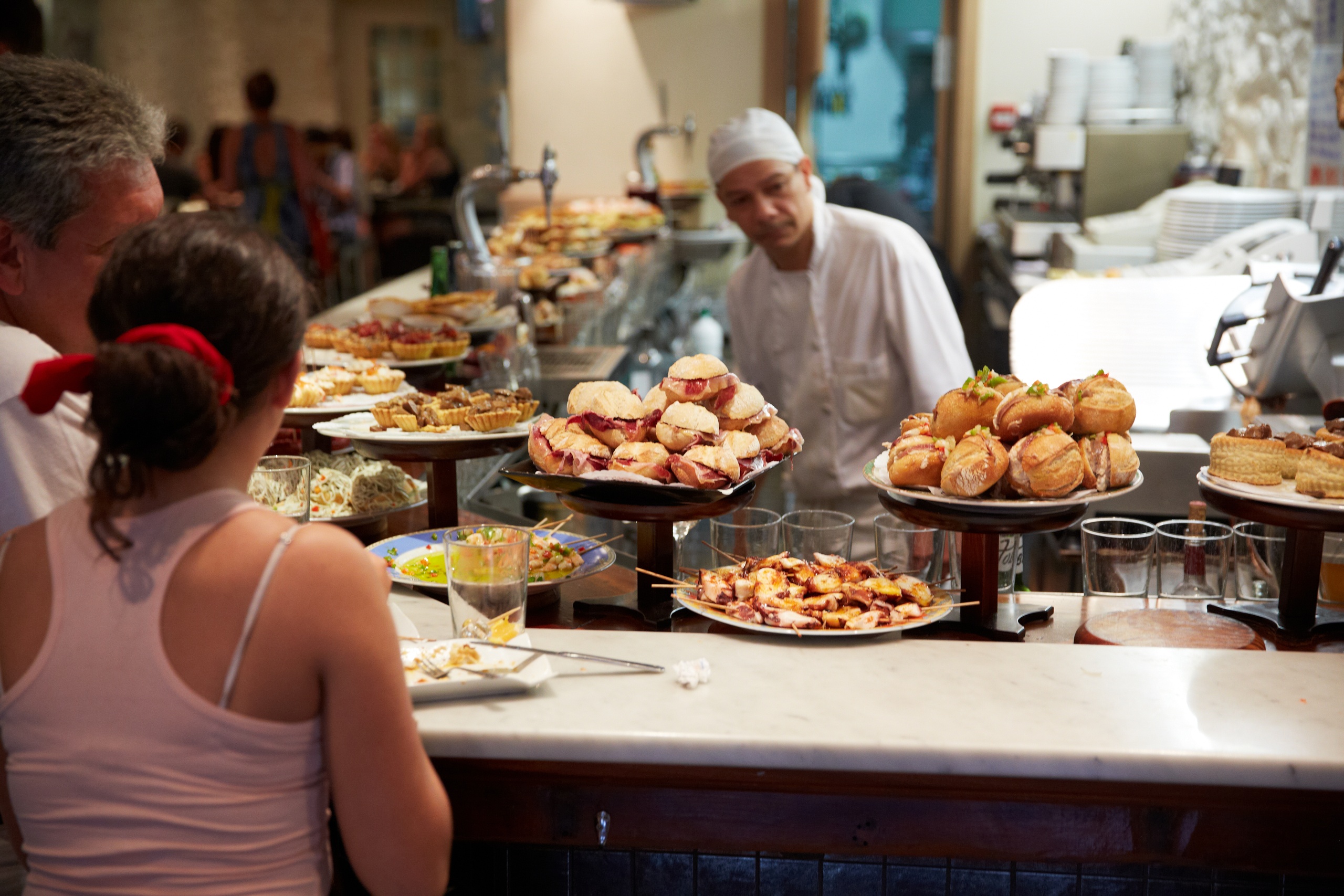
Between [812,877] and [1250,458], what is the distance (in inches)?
32.4

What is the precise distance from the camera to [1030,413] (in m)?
1.63

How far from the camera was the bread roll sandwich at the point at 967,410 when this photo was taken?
66.7 inches

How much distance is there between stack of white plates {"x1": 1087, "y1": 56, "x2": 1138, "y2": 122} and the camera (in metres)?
5.75

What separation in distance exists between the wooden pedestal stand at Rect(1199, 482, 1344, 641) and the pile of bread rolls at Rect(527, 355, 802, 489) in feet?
2.05

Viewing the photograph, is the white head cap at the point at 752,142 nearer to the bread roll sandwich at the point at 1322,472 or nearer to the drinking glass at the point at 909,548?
the drinking glass at the point at 909,548

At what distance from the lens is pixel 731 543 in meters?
1.82

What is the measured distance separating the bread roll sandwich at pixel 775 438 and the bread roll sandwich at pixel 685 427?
0.32ft

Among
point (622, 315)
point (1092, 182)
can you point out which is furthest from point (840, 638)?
point (1092, 182)

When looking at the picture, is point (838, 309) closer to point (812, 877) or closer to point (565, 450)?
point (565, 450)

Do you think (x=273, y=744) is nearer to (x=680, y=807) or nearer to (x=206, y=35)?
(x=680, y=807)

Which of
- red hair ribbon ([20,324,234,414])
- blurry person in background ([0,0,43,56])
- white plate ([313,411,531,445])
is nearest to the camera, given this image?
red hair ribbon ([20,324,234,414])

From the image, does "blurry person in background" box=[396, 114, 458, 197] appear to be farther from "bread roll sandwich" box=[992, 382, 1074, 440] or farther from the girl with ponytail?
the girl with ponytail

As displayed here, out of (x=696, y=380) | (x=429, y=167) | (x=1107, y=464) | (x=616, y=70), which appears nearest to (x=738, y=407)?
(x=696, y=380)

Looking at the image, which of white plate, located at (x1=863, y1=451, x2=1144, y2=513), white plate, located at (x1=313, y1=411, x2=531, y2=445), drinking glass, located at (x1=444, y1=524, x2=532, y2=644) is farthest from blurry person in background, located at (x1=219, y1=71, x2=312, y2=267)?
white plate, located at (x1=863, y1=451, x2=1144, y2=513)
